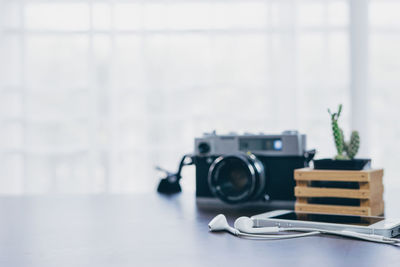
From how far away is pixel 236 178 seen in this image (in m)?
1.56

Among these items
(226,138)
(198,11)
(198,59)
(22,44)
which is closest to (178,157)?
(198,59)

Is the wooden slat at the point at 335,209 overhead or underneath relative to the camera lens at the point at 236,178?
underneath

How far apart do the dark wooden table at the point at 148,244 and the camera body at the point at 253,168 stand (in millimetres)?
132

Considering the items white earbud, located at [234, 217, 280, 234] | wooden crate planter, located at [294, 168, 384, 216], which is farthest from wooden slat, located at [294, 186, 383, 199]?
white earbud, located at [234, 217, 280, 234]

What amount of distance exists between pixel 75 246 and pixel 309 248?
0.39 m

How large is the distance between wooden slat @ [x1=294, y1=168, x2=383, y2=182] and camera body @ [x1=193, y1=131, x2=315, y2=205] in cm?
20

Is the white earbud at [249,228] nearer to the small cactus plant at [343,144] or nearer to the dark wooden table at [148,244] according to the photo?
the dark wooden table at [148,244]

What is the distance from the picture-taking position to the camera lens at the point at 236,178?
4.93 feet

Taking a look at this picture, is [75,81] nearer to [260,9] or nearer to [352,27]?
[260,9]

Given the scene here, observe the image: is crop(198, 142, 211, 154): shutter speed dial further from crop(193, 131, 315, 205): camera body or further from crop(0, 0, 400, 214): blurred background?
crop(0, 0, 400, 214): blurred background

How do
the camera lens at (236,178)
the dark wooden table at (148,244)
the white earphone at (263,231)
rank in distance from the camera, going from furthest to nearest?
1. the camera lens at (236,178)
2. the white earphone at (263,231)
3. the dark wooden table at (148,244)

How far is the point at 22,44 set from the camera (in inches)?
173

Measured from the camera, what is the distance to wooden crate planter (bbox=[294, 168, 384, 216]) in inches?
49.7

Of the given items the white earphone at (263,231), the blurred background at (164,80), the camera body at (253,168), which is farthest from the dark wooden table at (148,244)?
the blurred background at (164,80)
